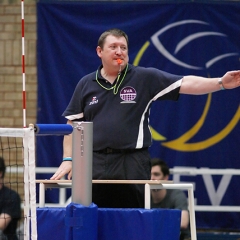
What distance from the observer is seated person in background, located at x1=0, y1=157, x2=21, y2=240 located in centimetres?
744

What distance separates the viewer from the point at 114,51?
5.34m

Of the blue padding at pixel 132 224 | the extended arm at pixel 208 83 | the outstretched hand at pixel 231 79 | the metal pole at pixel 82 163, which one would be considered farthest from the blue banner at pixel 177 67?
the metal pole at pixel 82 163

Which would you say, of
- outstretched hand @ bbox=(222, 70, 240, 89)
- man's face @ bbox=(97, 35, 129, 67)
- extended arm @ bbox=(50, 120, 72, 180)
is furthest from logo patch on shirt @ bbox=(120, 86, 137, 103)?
outstretched hand @ bbox=(222, 70, 240, 89)

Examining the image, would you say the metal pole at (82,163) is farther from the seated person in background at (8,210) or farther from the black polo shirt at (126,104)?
the seated person in background at (8,210)

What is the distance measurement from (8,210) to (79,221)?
141 inches

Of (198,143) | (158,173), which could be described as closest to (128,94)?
(158,173)

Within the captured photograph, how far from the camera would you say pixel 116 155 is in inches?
207

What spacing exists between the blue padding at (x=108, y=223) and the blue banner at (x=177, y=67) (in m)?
4.37

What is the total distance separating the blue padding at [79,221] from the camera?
439 centimetres

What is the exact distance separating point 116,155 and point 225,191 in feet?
13.7

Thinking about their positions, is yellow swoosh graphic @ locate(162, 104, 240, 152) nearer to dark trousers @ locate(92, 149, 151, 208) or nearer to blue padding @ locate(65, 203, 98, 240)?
dark trousers @ locate(92, 149, 151, 208)

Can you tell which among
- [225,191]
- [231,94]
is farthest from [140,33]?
[225,191]

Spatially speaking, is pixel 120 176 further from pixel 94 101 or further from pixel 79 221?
pixel 79 221

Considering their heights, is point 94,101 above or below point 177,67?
below
